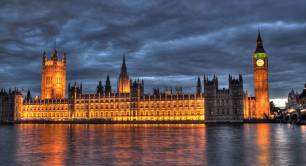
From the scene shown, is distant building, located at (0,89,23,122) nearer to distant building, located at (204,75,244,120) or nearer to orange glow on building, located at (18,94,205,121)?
orange glow on building, located at (18,94,205,121)

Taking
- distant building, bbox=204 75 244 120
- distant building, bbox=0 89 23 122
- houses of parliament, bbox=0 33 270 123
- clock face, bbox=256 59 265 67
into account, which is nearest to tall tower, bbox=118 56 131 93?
houses of parliament, bbox=0 33 270 123

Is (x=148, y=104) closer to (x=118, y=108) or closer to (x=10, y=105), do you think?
(x=118, y=108)

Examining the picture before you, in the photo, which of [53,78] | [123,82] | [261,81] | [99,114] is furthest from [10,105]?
[261,81]

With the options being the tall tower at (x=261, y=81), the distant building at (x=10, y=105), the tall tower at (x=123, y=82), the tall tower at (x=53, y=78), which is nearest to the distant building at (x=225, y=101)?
the tall tower at (x=261, y=81)

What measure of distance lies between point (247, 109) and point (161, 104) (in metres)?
30.7

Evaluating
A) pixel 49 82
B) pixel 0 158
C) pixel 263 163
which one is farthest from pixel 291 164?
pixel 49 82

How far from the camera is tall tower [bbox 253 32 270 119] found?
131375 millimetres

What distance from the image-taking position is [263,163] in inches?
768

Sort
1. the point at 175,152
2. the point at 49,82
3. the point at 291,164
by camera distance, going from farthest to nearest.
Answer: the point at 49,82
the point at 175,152
the point at 291,164

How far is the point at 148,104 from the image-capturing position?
135 metres

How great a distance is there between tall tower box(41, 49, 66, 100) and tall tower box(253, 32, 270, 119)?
3452 inches

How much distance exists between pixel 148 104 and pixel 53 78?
186 ft

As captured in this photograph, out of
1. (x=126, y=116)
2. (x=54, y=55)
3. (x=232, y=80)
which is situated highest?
(x=54, y=55)

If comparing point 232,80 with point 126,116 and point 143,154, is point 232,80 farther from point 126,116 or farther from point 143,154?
point 143,154
